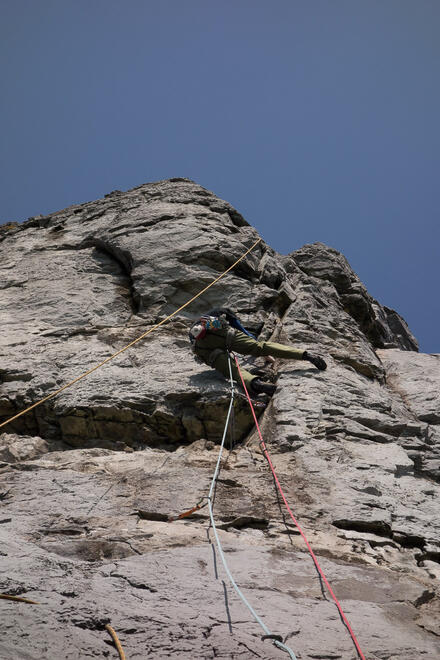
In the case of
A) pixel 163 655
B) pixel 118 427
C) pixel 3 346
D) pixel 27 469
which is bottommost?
pixel 163 655

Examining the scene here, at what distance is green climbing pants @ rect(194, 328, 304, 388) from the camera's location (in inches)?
293

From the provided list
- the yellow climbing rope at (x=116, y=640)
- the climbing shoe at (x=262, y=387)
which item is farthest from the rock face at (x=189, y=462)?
the climbing shoe at (x=262, y=387)

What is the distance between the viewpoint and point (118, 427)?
6.84 m

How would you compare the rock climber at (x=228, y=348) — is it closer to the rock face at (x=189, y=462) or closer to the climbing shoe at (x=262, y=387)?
the climbing shoe at (x=262, y=387)

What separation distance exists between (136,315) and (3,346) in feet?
7.02

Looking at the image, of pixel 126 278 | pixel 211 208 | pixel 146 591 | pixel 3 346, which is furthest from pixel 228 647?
pixel 211 208

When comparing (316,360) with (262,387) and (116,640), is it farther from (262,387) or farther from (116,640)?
(116,640)

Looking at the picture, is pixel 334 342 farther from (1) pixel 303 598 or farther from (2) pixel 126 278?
(1) pixel 303 598

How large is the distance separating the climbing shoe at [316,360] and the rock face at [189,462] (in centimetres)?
23

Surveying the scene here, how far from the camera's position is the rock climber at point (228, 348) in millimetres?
7297

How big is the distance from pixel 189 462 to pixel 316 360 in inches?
107

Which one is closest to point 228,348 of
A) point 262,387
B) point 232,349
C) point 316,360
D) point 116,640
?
point 232,349

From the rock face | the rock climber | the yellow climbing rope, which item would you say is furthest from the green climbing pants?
the yellow climbing rope

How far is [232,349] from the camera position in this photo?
778 cm
